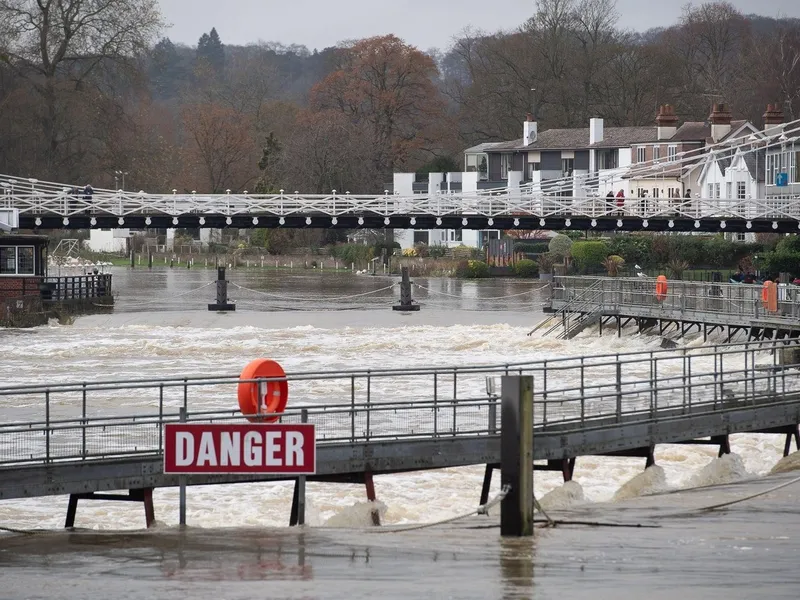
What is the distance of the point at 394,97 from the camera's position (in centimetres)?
12288

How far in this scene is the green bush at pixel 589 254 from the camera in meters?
87.8

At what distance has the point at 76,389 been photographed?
794 inches

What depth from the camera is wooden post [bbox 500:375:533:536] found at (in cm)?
1703

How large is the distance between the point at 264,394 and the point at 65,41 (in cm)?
6881

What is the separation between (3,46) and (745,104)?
54132 mm

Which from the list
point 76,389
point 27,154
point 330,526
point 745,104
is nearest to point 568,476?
point 330,526

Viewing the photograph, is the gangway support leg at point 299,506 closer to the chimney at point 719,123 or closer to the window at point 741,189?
the window at point 741,189

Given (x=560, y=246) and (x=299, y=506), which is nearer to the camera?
(x=299, y=506)

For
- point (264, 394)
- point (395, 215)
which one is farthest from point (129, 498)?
point (395, 215)

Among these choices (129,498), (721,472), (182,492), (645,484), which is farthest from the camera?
(721,472)

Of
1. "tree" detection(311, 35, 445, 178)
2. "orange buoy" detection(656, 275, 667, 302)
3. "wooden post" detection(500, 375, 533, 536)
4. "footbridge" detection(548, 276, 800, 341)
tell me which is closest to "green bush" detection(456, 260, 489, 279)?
"tree" detection(311, 35, 445, 178)

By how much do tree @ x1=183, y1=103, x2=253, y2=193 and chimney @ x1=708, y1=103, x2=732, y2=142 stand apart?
46.1 metres

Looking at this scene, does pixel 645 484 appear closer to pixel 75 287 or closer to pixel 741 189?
pixel 75 287

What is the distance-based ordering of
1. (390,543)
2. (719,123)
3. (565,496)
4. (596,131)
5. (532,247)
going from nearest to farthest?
(390,543), (565,496), (719,123), (532,247), (596,131)
